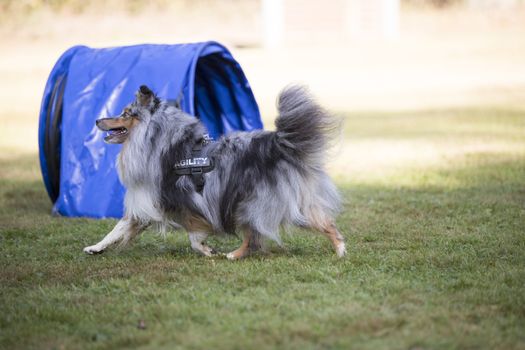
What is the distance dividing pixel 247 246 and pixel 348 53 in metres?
23.7

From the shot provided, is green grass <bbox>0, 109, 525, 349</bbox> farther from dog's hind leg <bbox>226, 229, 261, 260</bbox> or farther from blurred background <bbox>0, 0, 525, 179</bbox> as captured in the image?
blurred background <bbox>0, 0, 525, 179</bbox>

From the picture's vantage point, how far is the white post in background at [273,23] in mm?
31688

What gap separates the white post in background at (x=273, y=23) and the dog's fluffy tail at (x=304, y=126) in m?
25.7

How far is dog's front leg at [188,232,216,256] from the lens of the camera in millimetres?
6199

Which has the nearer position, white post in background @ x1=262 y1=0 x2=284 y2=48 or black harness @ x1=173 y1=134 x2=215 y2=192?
black harness @ x1=173 y1=134 x2=215 y2=192

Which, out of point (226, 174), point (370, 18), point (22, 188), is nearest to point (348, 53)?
point (370, 18)

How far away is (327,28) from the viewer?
33.2m

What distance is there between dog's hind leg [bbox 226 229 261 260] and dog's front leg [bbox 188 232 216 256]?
0.19m

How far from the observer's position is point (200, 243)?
6238mm

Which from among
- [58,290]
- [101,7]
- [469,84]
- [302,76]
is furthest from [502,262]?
[101,7]

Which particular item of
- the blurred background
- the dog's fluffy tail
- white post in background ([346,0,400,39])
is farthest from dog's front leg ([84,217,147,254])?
white post in background ([346,0,400,39])

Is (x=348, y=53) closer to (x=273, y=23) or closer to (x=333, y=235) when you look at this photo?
(x=273, y=23)

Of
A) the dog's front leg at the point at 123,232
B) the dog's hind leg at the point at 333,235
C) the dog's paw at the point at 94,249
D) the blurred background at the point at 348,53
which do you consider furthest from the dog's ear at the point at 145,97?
the blurred background at the point at 348,53

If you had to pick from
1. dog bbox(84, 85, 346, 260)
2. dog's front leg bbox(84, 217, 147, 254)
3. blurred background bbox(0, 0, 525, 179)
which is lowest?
blurred background bbox(0, 0, 525, 179)
